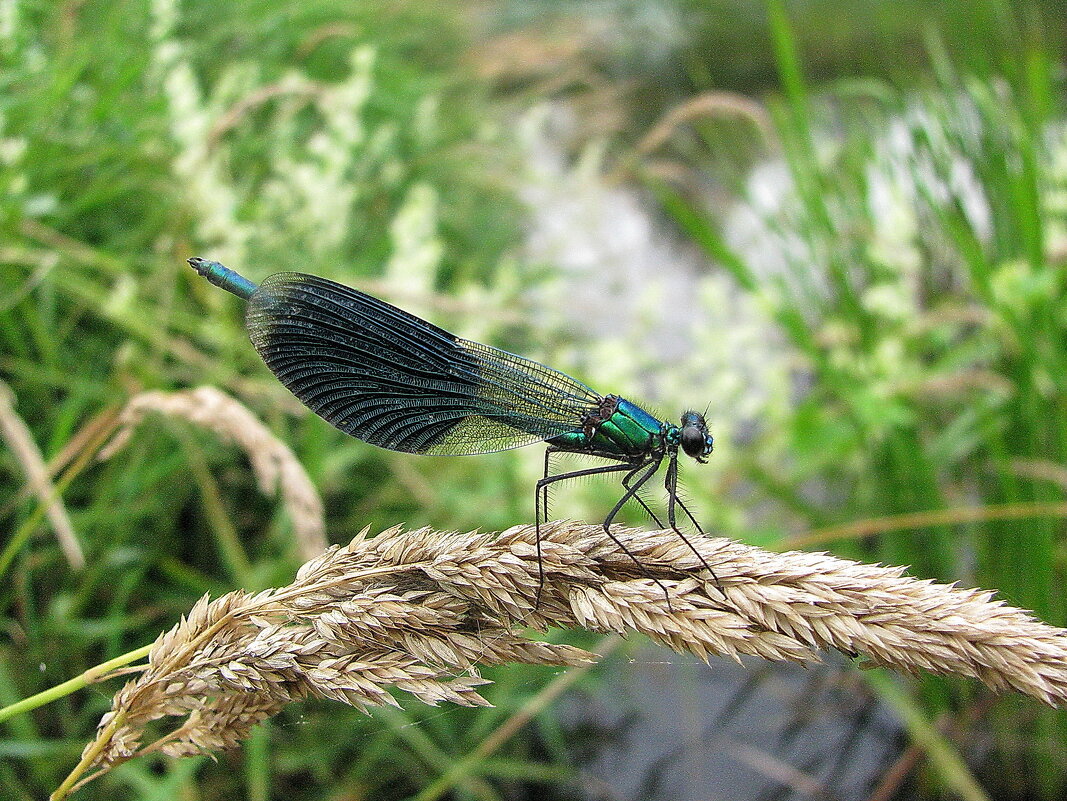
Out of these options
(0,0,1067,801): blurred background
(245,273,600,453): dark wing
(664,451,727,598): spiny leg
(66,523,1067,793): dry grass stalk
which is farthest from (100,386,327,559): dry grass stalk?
(664,451,727,598): spiny leg

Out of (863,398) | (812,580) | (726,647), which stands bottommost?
(726,647)

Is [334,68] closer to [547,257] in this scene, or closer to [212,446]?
[547,257]

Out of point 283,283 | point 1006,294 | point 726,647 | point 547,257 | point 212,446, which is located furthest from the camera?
point 547,257

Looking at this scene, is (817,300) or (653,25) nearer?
(817,300)

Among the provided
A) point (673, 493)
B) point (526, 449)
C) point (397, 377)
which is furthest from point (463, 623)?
point (526, 449)

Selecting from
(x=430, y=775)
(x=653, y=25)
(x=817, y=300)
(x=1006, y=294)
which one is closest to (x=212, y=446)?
(x=430, y=775)

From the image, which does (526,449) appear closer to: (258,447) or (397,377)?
(397,377)
